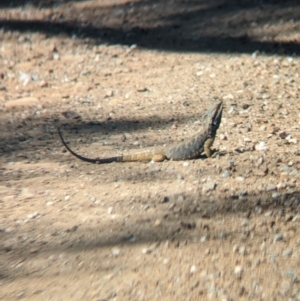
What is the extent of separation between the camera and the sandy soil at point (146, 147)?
454 cm

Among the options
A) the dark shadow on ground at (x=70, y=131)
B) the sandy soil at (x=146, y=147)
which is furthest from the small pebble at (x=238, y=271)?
the dark shadow on ground at (x=70, y=131)

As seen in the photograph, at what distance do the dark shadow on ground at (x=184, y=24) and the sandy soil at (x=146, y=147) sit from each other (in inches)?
0.9

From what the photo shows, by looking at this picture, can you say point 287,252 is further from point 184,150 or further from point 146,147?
point 146,147

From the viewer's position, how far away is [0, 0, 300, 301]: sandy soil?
4543mm

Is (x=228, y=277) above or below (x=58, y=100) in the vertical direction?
above

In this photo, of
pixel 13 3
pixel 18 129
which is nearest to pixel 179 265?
pixel 18 129

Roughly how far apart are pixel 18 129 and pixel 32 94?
114 cm

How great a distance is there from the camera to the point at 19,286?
4520mm

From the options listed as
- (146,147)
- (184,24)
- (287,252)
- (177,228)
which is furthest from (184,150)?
(184,24)

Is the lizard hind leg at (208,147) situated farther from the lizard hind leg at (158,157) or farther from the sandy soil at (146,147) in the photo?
the lizard hind leg at (158,157)

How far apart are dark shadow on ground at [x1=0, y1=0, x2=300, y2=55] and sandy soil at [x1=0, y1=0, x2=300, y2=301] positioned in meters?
0.02

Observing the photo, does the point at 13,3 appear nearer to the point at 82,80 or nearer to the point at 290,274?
the point at 82,80

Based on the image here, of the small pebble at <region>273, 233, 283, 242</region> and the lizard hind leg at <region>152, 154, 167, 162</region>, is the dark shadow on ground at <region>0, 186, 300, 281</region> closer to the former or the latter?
the small pebble at <region>273, 233, 283, 242</region>

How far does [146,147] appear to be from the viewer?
6.39 metres
